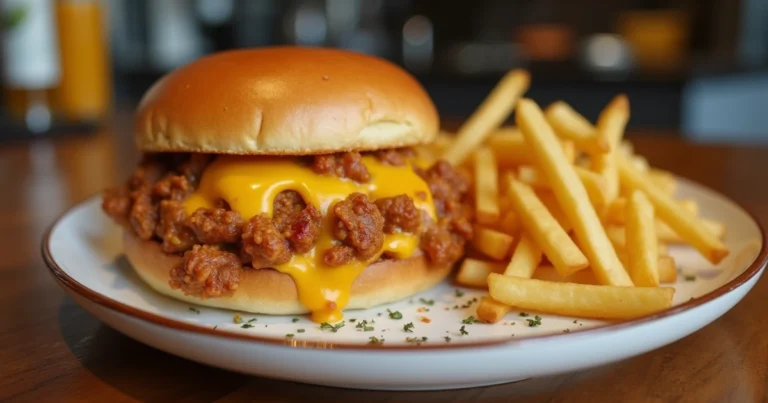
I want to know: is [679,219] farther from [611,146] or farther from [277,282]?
[277,282]

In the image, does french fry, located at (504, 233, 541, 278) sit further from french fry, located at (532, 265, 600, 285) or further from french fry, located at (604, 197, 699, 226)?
french fry, located at (604, 197, 699, 226)

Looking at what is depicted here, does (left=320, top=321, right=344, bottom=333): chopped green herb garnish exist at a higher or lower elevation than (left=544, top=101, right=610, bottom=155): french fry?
lower

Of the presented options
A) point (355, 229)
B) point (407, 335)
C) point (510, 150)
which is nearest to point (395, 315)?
point (407, 335)

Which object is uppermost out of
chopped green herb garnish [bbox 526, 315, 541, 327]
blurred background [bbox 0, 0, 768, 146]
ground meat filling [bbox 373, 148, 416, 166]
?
ground meat filling [bbox 373, 148, 416, 166]

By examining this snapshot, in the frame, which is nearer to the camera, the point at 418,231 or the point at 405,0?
the point at 418,231

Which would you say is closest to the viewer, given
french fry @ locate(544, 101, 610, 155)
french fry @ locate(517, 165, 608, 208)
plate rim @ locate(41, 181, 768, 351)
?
plate rim @ locate(41, 181, 768, 351)

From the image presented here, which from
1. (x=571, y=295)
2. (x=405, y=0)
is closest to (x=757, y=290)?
(x=571, y=295)

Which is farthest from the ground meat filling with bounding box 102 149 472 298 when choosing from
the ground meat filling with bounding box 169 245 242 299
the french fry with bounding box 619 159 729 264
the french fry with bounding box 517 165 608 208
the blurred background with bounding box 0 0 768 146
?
the blurred background with bounding box 0 0 768 146

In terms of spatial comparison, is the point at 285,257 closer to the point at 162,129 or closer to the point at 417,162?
the point at 162,129

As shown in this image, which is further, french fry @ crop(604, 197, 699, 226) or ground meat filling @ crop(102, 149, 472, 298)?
french fry @ crop(604, 197, 699, 226)
